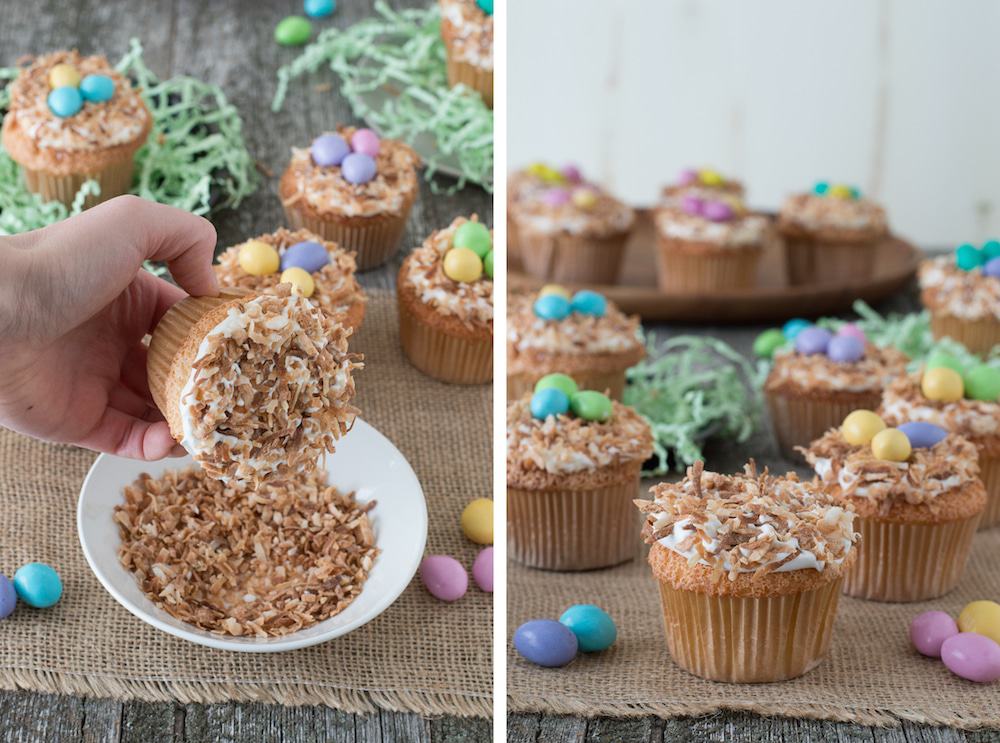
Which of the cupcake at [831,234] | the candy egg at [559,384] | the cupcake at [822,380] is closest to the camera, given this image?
the candy egg at [559,384]

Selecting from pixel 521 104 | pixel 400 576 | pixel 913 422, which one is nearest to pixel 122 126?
pixel 400 576

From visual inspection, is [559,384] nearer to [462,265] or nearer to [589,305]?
[462,265]

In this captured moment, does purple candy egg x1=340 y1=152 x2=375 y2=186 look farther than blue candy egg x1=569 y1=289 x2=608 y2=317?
No

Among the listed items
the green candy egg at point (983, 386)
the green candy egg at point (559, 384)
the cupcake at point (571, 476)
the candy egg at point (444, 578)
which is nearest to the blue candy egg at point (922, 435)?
the green candy egg at point (983, 386)

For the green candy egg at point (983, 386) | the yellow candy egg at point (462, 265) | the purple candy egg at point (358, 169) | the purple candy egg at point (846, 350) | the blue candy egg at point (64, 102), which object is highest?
the blue candy egg at point (64, 102)

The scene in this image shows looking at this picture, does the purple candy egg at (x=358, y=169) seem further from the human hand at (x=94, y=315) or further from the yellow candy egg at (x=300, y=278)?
the human hand at (x=94, y=315)

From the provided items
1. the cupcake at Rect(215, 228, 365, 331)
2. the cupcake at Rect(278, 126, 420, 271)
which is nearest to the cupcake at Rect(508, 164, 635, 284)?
the cupcake at Rect(278, 126, 420, 271)

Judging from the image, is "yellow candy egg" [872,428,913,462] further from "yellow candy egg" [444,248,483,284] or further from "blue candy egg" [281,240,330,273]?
"blue candy egg" [281,240,330,273]
